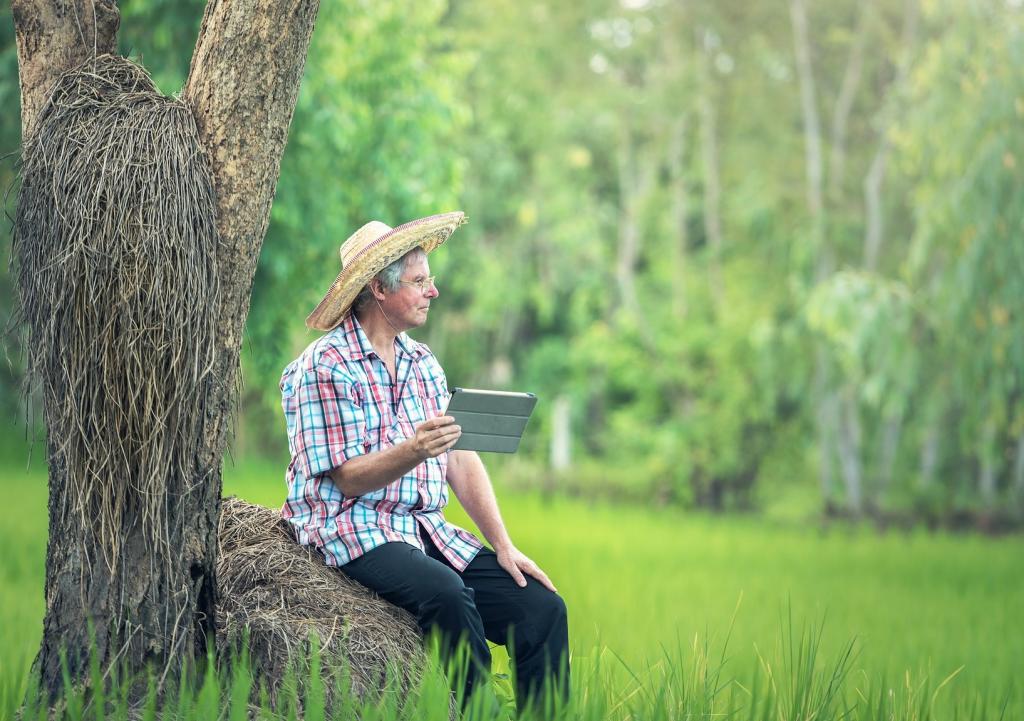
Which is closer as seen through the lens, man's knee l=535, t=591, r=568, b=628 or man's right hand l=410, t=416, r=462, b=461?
man's right hand l=410, t=416, r=462, b=461

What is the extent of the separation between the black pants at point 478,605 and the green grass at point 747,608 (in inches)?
6.0

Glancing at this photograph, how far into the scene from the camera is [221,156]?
326cm

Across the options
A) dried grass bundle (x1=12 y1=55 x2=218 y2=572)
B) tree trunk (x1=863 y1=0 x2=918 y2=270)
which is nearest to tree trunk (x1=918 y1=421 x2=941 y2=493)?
tree trunk (x1=863 y1=0 x2=918 y2=270)

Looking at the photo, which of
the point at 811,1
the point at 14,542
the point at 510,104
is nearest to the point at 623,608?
the point at 14,542

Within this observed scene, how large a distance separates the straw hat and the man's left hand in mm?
872

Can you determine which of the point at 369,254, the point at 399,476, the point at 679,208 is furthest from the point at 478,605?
the point at 679,208

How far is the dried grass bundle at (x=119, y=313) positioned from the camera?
3064 millimetres

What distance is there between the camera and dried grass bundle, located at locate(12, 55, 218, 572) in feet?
10.1

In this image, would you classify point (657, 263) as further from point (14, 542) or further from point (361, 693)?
point (361, 693)

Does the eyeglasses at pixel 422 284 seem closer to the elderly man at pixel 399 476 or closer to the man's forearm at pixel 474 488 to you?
the elderly man at pixel 399 476

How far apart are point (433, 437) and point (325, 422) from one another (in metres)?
0.40

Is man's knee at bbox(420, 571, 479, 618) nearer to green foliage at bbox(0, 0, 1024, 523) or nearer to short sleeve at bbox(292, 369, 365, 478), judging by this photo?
short sleeve at bbox(292, 369, 365, 478)

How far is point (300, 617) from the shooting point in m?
3.38

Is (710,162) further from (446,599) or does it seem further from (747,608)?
(446,599)
